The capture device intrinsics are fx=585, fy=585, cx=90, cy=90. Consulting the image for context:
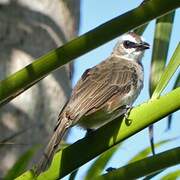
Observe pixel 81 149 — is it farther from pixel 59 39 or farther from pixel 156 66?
pixel 59 39

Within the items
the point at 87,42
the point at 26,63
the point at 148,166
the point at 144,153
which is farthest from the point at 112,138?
the point at 26,63

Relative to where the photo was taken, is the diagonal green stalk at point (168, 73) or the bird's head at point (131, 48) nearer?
the diagonal green stalk at point (168, 73)

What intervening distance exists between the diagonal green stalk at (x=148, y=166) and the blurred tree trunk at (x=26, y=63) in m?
1.01

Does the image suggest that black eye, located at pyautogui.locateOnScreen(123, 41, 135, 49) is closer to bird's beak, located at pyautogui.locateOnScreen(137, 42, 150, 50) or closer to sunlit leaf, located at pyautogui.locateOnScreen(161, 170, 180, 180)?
bird's beak, located at pyautogui.locateOnScreen(137, 42, 150, 50)

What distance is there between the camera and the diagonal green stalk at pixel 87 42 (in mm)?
1070

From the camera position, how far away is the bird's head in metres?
3.10

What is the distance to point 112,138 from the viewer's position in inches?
50.8

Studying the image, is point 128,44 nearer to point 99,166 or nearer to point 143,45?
point 143,45

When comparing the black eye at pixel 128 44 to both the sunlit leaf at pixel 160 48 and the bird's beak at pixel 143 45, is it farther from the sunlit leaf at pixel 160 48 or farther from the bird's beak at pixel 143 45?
the sunlit leaf at pixel 160 48

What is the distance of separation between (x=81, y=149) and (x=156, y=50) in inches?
14.5

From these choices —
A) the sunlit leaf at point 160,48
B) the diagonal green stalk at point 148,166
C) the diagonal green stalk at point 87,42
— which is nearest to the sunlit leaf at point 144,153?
the sunlit leaf at point 160,48

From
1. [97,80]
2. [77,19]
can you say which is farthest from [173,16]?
[77,19]

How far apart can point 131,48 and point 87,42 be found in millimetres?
2117

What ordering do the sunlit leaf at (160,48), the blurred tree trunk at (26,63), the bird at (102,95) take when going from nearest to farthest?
the sunlit leaf at (160,48) → the bird at (102,95) → the blurred tree trunk at (26,63)
